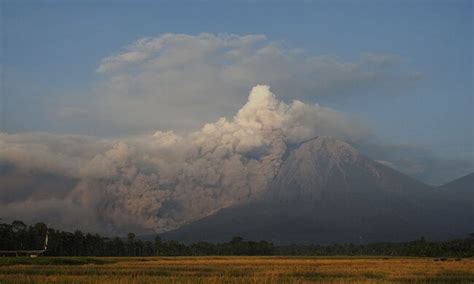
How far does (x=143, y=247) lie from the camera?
5640 inches

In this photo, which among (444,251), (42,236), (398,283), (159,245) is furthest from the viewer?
(159,245)

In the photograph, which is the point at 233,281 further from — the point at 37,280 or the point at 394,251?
the point at 394,251

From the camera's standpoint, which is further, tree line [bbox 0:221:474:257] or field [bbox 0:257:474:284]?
tree line [bbox 0:221:474:257]

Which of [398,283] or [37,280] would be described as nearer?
[37,280]

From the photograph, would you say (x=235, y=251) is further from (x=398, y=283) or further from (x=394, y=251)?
(x=398, y=283)

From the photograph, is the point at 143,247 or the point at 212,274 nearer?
the point at 212,274

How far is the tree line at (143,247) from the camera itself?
11006cm

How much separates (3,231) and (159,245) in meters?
48.8

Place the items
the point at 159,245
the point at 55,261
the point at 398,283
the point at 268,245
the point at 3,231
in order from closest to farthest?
the point at 398,283, the point at 55,261, the point at 3,231, the point at 159,245, the point at 268,245

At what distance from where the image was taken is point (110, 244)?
13125 centimetres

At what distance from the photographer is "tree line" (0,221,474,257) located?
110 m

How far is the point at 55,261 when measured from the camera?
5681cm

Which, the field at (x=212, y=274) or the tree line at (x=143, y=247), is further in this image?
the tree line at (x=143, y=247)

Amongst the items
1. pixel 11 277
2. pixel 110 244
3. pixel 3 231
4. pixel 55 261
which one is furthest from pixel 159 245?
pixel 11 277
